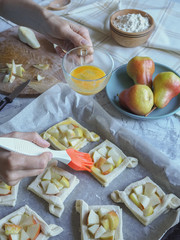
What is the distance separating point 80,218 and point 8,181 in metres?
0.36

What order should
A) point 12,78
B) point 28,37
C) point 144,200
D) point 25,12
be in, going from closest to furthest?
point 144,200 < point 12,78 < point 25,12 < point 28,37

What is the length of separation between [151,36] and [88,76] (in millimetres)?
803

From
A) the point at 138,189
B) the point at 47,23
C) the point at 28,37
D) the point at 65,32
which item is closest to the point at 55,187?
the point at 138,189

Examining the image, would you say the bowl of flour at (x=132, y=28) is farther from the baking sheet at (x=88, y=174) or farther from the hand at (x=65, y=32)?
the baking sheet at (x=88, y=174)

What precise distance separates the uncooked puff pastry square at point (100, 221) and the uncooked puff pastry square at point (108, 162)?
148 mm

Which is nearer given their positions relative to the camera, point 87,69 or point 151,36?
point 87,69

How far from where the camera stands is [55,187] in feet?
4.12

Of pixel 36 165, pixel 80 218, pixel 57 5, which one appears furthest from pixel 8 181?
pixel 57 5

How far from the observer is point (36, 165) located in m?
1.10

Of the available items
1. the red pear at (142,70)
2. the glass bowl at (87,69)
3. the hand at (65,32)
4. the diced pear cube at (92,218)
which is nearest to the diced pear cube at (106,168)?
the diced pear cube at (92,218)

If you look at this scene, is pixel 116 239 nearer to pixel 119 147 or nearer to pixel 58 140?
pixel 119 147

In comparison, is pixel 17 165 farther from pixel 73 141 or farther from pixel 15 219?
pixel 73 141

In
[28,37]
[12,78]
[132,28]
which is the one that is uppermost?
[132,28]

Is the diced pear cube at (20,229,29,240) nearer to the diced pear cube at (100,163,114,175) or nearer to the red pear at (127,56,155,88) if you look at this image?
the diced pear cube at (100,163,114,175)
